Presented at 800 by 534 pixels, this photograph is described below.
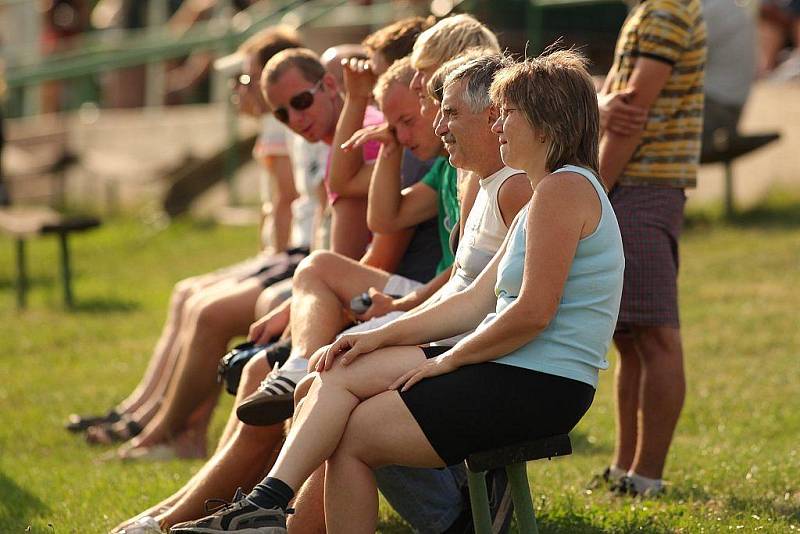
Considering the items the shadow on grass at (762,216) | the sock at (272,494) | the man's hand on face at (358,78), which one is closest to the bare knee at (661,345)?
the man's hand on face at (358,78)

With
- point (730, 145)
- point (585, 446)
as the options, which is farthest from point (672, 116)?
point (730, 145)

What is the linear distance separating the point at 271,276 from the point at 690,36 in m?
2.07

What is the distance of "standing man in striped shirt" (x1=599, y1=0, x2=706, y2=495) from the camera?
15.8ft

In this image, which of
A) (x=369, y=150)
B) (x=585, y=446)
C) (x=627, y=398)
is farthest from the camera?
(x=585, y=446)

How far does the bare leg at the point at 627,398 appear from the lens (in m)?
5.13

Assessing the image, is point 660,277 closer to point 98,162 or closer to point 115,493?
point 115,493

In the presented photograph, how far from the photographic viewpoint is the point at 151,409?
647cm

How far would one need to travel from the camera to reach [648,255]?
4.88 m

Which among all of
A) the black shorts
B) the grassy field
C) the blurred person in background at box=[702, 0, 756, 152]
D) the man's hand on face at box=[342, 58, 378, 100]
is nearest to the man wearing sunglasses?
the man's hand on face at box=[342, 58, 378, 100]

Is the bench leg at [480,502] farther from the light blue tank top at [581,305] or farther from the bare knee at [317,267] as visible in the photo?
the bare knee at [317,267]

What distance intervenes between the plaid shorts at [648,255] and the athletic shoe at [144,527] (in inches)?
69.9

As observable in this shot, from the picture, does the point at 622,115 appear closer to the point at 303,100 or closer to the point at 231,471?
the point at 303,100

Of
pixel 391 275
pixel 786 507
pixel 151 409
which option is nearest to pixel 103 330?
pixel 151 409

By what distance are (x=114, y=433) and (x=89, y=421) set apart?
0.30 m
